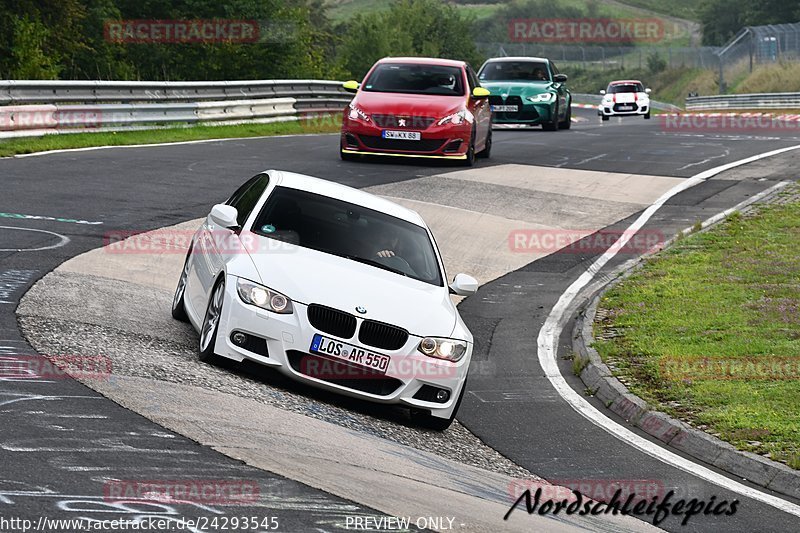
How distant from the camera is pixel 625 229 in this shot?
61.5 feet

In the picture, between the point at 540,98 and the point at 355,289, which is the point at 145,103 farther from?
the point at 355,289

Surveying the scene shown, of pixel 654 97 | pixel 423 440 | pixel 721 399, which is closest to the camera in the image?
pixel 423 440

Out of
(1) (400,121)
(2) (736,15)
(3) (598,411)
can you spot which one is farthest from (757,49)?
(3) (598,411)

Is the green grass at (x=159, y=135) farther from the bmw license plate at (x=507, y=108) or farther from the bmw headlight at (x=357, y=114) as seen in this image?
the bmw headlight at (x=357, y=114)

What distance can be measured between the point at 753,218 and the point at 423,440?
11432 millimetres

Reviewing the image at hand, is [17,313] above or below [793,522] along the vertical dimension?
above

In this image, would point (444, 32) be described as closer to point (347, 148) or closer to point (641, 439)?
point (347, 148)

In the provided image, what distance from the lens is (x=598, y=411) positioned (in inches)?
407

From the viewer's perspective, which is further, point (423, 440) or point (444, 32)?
point (444, 32)

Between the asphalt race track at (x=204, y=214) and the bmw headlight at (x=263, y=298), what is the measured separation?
4.78 feet

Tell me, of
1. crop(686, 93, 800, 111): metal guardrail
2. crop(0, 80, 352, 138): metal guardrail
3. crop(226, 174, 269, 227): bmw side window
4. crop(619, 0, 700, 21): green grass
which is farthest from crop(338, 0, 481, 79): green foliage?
crop(619, 0, 700, 21): green grass

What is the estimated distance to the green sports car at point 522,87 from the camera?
1273 inches

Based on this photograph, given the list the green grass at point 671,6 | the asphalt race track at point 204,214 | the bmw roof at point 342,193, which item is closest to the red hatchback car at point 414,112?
the asphalt race track at point 204,214

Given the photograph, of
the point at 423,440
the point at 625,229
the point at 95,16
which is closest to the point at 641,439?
the point at 423,440
